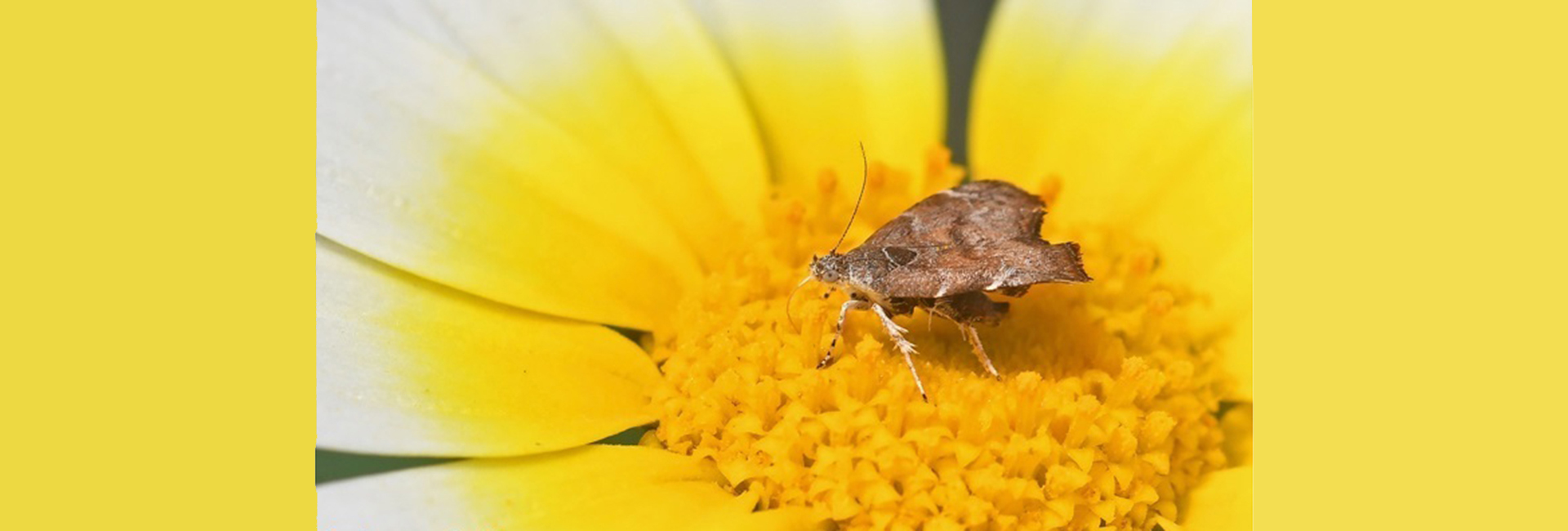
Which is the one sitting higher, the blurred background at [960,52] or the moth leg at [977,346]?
the blurred background at [960,52]

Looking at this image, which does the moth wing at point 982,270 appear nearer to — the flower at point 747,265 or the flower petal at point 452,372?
the flower at point 747,265

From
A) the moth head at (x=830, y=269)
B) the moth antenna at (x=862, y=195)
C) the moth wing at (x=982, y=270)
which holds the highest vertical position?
the moth antenna at (x=862, y=195)

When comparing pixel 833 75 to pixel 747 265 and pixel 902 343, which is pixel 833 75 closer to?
pixel 747 265

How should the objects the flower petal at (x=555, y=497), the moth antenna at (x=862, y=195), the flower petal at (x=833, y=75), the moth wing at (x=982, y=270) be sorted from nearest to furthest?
the flower petal at (x=555, y=497), the moth wing at (x=982, y=270), the moth antenna at (x=862, y=195), the flower petal at (x=833, y=75)

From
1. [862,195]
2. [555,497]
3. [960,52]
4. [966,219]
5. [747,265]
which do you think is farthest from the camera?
[960,52]

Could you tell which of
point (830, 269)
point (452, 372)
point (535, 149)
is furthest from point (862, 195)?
point (452, 372)

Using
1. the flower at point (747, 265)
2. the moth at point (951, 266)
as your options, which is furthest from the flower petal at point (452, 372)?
the moth at point (951, 266)

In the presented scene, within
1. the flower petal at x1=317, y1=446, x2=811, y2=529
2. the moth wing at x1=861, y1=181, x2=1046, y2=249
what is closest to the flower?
the flower petal at x1=317, y1=446, x2=811, y2=529
